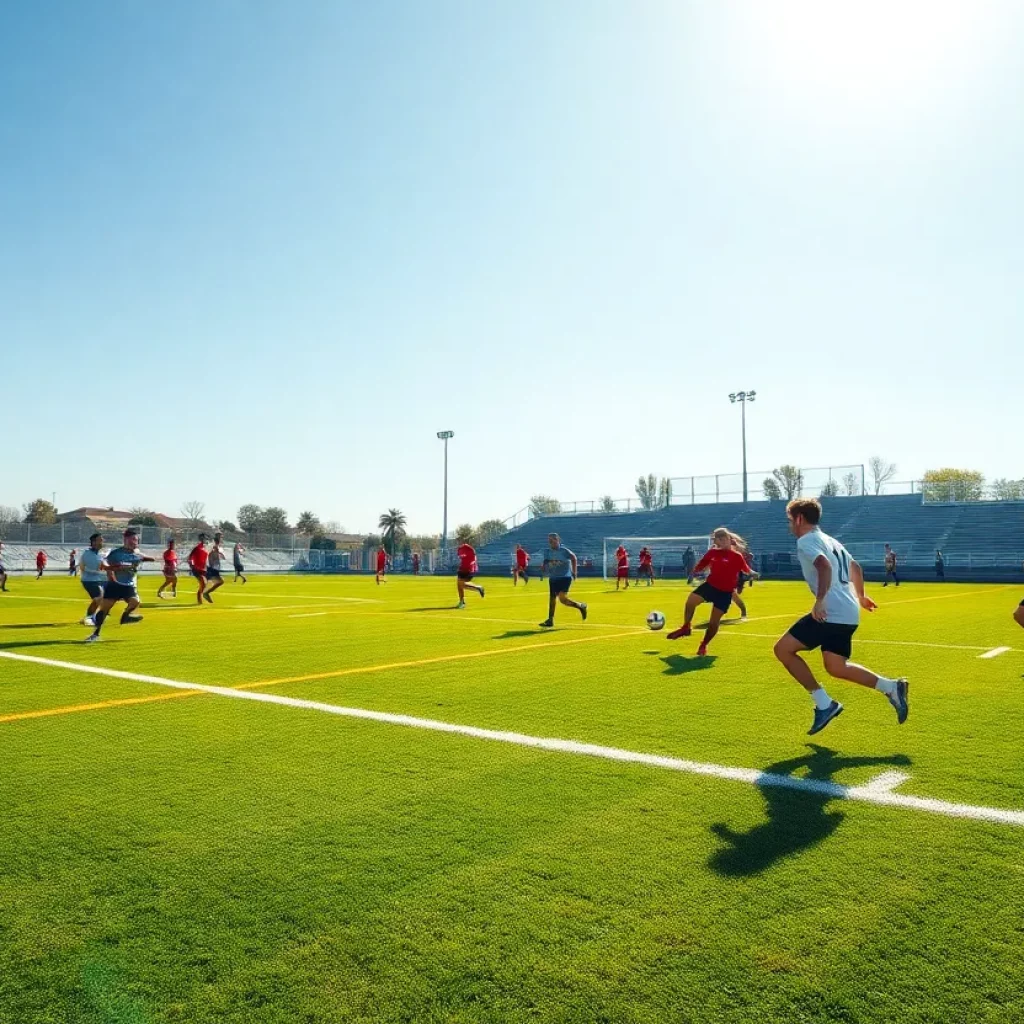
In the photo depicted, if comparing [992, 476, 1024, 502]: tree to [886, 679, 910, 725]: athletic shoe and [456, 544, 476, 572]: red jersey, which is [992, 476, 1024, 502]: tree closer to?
[456, 544, 476, 572]: red jersey

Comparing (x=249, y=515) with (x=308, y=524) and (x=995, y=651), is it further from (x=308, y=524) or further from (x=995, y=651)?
(x=995, y=651)

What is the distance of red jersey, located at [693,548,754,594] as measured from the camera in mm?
11742

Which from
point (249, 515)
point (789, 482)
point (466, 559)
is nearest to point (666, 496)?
point (789, 482)

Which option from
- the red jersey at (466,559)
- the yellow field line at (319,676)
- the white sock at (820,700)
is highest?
the red jersey at (466,559)

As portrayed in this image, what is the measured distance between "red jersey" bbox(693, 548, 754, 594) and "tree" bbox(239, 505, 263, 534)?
12323 centimetres

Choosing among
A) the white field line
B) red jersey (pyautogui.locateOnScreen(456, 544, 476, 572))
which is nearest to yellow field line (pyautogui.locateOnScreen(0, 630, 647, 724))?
the white field line

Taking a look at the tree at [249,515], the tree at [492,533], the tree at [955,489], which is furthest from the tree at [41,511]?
the tree at [955,489]

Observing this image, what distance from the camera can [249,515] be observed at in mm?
131000

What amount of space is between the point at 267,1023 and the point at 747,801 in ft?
9.62

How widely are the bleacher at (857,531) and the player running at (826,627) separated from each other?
41675 millimetres

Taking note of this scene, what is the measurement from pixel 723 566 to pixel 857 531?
48.5m

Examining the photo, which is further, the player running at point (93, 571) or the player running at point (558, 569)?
the player running at point (558, 569)

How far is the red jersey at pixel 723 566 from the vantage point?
38.5ft

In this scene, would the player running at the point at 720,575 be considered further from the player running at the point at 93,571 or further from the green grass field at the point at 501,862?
the player running at the point at 93,571
